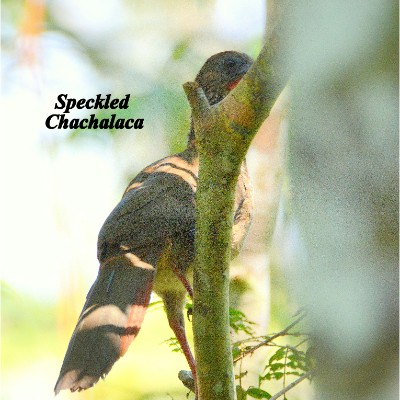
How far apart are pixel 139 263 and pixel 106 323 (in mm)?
382

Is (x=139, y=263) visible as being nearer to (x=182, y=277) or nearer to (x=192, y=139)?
(x=182, y=277)

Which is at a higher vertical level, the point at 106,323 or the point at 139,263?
the point at 139,263

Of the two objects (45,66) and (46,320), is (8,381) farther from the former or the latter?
(45,66)

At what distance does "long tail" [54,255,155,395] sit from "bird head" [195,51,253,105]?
4.54ft

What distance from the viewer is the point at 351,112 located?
1.56 m

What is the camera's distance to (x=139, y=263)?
111 inches

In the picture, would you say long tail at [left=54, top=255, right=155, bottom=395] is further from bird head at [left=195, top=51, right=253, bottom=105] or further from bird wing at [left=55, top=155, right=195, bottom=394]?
bird head at [left=195, top=51, right=253, bottom=105]

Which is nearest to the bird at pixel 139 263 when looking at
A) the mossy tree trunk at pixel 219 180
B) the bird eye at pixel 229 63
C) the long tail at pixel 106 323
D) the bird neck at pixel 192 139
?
the long tail at pixel 106 323

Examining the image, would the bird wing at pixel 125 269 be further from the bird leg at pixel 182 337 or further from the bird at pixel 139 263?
the bird leg at pixel 182 337

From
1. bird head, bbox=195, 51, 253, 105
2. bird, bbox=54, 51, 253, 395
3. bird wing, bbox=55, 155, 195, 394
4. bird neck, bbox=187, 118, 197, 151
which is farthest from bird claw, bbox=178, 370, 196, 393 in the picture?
bird head, bbox=195, 51, 253, 105

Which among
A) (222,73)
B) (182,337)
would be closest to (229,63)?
(222,73)

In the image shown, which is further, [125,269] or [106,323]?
[125,269]

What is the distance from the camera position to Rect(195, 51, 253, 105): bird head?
3781 millimetres

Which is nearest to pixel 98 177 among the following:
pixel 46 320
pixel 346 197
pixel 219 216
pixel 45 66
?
pixel 45 66
